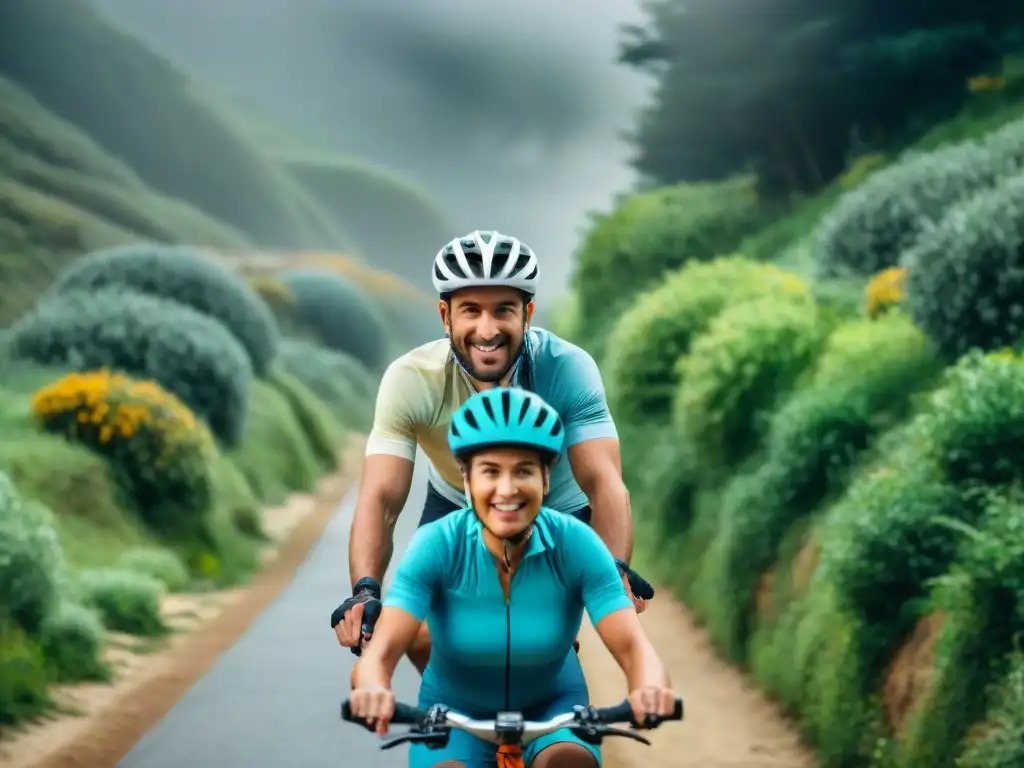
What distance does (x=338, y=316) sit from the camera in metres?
40.9

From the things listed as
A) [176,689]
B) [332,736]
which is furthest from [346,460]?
[332,736]

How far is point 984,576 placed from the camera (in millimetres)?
6586

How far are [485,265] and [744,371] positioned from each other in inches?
344

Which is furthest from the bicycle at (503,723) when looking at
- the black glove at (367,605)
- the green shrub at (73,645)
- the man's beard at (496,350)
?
the green shrub at (73,645)

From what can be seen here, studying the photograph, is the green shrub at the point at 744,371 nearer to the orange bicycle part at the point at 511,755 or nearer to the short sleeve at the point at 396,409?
the short sleeve at the point at 396,409

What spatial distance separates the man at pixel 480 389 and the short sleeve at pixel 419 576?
1.76 feet

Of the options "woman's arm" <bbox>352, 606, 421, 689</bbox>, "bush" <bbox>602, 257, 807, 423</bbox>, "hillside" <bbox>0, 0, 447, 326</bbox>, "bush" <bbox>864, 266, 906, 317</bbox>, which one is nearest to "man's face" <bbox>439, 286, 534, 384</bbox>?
"woman's arm" <bbox>352, 606, 421, 689</bbox>

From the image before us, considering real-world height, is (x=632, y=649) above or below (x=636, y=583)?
below

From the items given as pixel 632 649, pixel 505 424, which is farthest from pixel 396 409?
pixel 632 649

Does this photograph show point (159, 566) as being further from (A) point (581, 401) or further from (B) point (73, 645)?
(A) point (581, 401)

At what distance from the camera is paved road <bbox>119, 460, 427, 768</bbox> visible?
853cm

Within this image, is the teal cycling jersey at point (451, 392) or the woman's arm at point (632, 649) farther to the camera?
the teal cycling jersey at point (451, 392)

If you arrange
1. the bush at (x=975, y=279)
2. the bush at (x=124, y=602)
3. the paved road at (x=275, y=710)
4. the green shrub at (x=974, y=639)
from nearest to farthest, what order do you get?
1. the green shrub at (x=974, y=639)
2. the paved road at (x=275, y=710)
3. the bush at (x=975, y=279)
4. the bush at (x=124, y=602)

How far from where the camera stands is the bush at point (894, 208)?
14.4m
